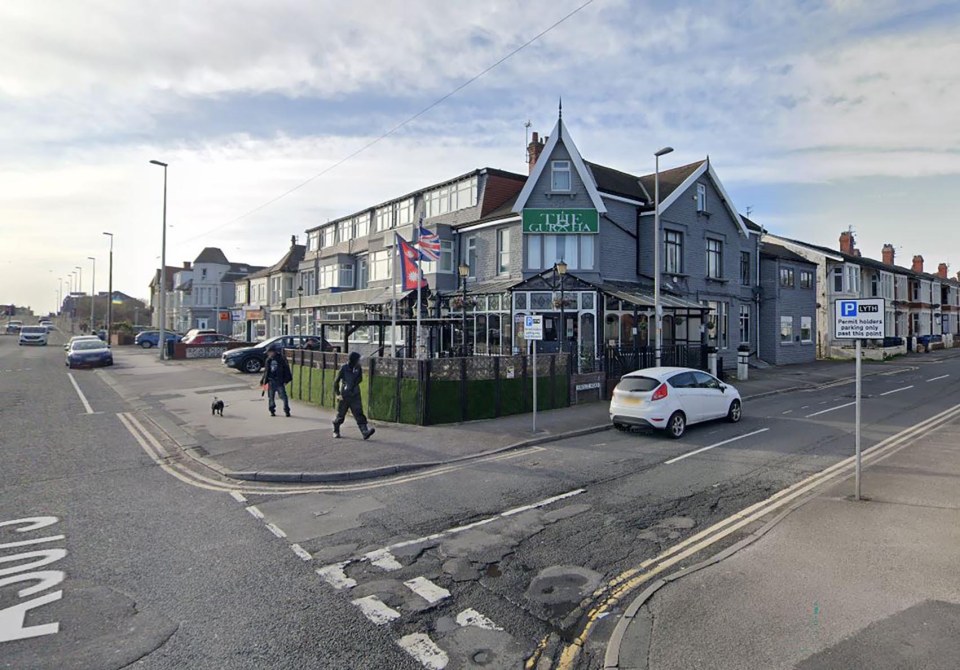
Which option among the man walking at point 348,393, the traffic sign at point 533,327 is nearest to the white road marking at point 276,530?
the man walking at point 348,393

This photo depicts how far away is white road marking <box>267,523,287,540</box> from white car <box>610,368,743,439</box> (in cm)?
821

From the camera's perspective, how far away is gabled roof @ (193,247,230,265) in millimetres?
78613

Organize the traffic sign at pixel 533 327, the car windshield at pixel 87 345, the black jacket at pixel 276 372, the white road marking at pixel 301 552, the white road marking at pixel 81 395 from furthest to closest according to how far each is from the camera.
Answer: the car windshield at pixel 87 345, the white road marking at pixel 81 395, the black jacket at pixel 276 372, the traffic sign at pixel 533 327, the white road marking at pixel 301 552

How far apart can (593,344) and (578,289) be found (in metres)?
2.61

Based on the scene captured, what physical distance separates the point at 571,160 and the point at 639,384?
14885 millimetres

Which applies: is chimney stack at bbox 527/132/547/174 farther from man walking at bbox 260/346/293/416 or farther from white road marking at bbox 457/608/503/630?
white road marking at bbox 457/608/503/630

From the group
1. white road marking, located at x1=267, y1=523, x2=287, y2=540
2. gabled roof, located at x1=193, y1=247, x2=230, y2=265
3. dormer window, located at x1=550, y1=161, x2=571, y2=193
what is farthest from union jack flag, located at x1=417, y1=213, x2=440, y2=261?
gabled roof, located at x1=193, y1=247, x2=230, y2=265

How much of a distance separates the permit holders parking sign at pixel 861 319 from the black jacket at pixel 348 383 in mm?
8826

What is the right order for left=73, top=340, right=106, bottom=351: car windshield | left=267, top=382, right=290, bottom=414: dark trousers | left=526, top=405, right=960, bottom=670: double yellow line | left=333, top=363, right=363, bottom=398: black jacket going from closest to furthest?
left=526, top=405, right=960, bottom=670: double yellow line, left=333, top=363, right=363, bottom=398: black jacket, left=267, top=382, right=290, bottom=414: dark trousers, left=73, top=340, right=106, bottom=351: car windshield

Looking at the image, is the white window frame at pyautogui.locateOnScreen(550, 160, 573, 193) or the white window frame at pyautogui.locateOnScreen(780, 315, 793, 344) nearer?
the white window frame at pyautogui.locateOnScreen(550, 160, 573, 193)

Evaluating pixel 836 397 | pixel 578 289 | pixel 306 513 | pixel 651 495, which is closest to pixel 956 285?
pixel 836 397

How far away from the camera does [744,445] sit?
1147cm

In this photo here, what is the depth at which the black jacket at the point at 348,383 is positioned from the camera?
467 inches

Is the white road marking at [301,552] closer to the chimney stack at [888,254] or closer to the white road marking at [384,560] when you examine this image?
the white road marking at [384,560]
